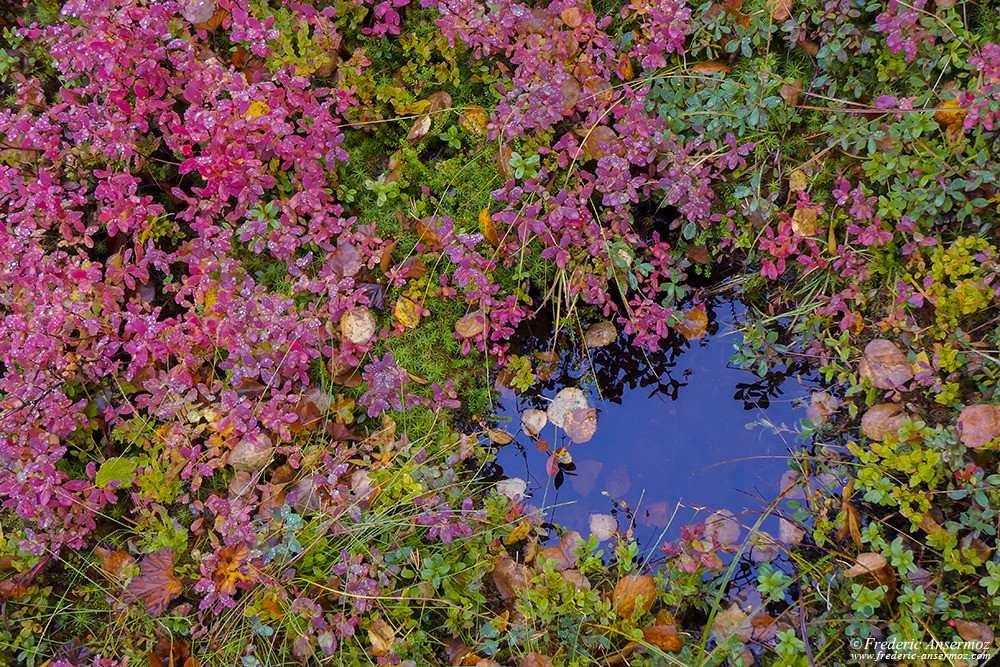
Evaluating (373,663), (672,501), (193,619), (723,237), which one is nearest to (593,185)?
(723,237)

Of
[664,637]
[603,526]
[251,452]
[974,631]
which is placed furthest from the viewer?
[603,526]

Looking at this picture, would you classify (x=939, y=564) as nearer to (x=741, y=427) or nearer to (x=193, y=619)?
(x=741, y=427)

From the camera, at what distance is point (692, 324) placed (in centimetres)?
245

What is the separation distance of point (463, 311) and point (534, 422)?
0.57 m

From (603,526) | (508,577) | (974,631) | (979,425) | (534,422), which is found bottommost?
(508,577)

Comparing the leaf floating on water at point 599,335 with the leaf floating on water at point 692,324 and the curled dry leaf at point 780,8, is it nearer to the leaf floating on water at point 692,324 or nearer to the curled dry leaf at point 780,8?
the leaf floating on water at point 692,324

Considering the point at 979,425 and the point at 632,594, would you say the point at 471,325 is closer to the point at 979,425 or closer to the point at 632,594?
the point at 632,594

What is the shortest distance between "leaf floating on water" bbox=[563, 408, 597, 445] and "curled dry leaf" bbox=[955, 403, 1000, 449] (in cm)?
126

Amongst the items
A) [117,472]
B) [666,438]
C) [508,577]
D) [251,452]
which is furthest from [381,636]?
[666,438]

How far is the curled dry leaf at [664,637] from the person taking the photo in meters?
2.00

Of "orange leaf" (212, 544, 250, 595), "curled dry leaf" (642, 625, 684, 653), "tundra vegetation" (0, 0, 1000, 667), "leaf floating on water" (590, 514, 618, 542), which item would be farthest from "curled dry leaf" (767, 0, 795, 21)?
"orange leaf" (212, 544, 250, 595)

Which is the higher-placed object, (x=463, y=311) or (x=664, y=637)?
(x=463, y=311)

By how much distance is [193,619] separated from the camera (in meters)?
2.17

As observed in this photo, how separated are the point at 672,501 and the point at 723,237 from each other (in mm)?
1105
